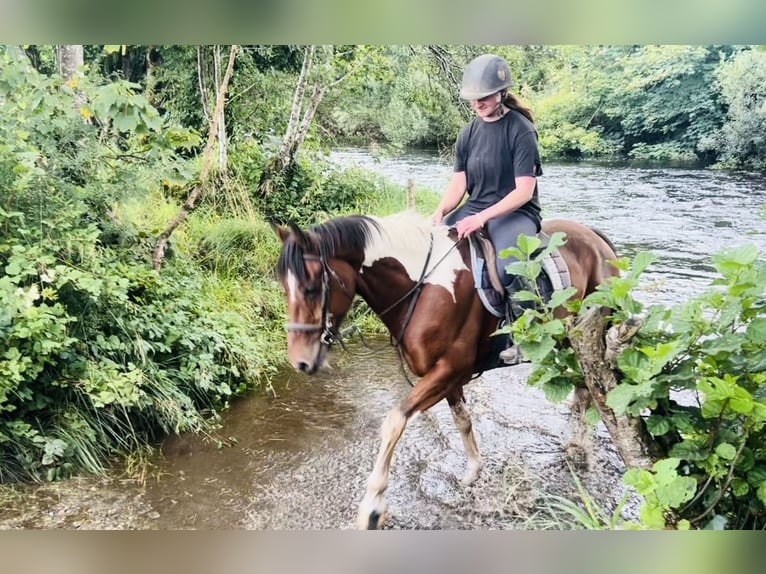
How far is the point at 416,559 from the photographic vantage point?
1.89 m

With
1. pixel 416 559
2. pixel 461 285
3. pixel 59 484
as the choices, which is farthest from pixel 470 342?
pixel 59 484

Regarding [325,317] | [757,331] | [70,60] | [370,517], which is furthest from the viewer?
[70,60]

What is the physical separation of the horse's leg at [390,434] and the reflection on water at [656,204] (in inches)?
31.7

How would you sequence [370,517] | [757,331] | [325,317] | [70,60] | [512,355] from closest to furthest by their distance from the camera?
[757,331] → [325,317] → [370,517] → [512,355] → [70,60]

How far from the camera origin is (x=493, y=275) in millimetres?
1943

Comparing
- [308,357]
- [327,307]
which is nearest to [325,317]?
[327,307]

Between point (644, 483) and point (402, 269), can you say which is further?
point (402, 269)

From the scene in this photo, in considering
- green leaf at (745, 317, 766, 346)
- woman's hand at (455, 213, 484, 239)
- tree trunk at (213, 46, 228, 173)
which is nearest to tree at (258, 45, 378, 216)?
tree trunk at (213, 46, 228, 173)

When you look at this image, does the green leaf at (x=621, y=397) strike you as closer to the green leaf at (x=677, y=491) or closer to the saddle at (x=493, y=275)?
the green leaf at (x=677, y=491)

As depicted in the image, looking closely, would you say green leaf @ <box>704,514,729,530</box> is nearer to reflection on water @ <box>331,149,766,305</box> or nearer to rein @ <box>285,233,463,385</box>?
reflection on water @ <box>331,149,766,305</box>

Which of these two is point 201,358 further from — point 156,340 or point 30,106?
point 30,106

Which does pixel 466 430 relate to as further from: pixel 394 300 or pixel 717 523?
pixel 717 523

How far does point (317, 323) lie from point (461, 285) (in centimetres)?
56

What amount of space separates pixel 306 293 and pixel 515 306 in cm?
75
